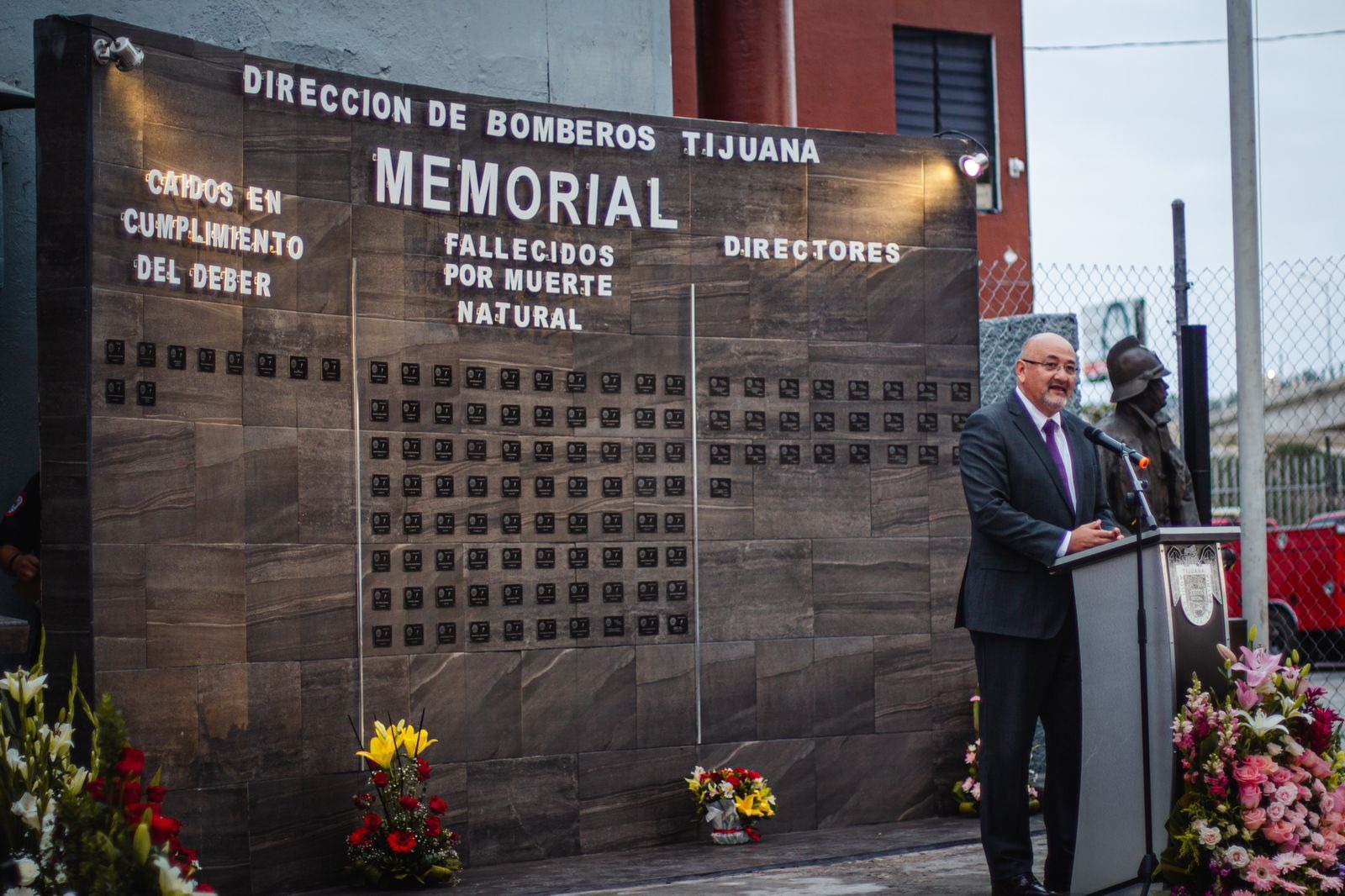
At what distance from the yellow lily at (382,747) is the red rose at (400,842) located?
0.34m

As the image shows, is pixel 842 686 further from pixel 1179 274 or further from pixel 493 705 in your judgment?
pixel 1179 274

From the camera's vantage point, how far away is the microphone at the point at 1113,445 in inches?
231

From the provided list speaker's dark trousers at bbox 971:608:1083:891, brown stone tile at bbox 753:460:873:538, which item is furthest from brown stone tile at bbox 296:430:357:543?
speaker's dark trousers at bbox 971:608:1083:891

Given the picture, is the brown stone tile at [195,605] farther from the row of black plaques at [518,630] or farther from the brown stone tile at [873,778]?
the brown stone tile at [873,778]

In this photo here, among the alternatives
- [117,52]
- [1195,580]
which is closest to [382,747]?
[117,52]

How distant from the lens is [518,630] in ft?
26.4

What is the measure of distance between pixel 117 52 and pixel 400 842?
3519 millimetres

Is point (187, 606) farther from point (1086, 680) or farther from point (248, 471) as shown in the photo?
point (1086, 680)

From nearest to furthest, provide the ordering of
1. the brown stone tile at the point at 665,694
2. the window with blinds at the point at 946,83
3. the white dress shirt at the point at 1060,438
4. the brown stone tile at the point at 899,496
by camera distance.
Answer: the white dress shirt at the point at 1060,438, the brown stone tile at the point at 665,694, the brown stone tile at the point at 899,496, the window with blinds at the point at 946,83

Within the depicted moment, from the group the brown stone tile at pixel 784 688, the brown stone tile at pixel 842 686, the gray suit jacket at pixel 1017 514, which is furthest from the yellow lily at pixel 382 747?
the gray suit jacket at pixel 1017 514

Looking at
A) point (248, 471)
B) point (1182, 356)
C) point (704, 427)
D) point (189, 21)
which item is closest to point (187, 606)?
point (248, 471)

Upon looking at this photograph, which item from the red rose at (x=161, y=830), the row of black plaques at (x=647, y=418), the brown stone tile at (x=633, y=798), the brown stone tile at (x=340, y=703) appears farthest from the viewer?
the brown stone tile at (x=633, y=798)

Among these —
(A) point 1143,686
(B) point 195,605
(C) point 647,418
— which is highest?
(C) point 647,418

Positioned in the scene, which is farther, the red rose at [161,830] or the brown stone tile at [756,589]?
the brown stone tile at [756,589]
